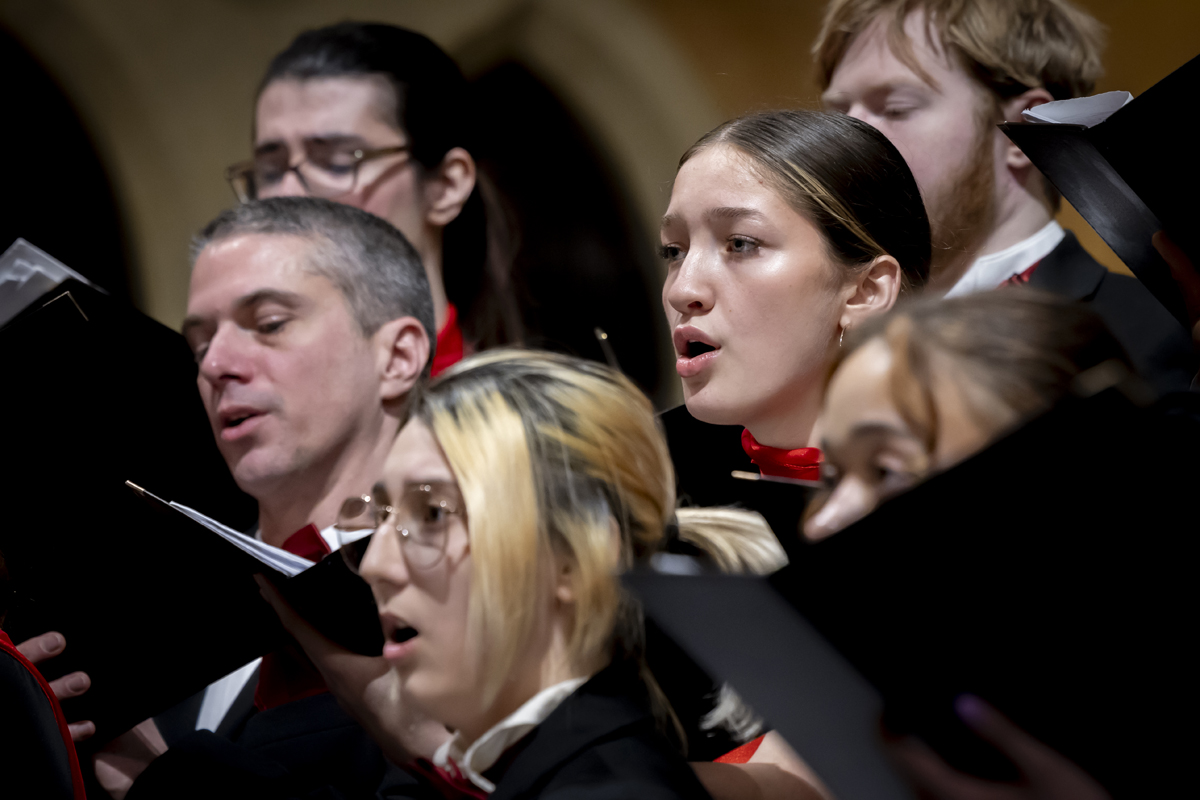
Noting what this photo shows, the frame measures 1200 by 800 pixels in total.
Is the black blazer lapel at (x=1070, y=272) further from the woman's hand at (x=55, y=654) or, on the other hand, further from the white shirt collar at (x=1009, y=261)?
the woman's hand at (x=55, y=654)

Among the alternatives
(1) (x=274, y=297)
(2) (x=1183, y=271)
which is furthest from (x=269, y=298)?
(2) (x=1183, y=271)

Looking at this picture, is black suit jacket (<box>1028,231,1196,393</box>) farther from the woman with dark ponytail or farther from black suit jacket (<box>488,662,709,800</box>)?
the woman with dark ponytail

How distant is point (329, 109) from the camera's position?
2.67 meters

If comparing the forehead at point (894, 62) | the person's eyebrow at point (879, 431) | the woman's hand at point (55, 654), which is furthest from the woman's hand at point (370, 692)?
the forehead at point (894, 62)

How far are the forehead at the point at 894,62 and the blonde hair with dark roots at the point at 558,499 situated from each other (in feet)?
3.52

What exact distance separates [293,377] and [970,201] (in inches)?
47.4

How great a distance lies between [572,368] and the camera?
4.25 ft

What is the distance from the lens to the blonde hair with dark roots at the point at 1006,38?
6.80ft

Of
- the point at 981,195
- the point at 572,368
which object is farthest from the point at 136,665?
the point at 981,195

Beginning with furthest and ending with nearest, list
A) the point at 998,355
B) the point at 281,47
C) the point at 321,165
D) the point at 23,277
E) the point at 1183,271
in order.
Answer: the point at 281,47, the point at 321,165, the point at 23,277, the point at 1183,271, the point at 998,355

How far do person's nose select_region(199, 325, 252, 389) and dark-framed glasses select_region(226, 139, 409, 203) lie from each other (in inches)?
28.2

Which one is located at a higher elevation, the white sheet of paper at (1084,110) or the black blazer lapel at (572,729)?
the white sheet of paper at (1084,110)

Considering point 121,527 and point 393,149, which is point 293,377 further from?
point 393,149

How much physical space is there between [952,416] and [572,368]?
1.64 ft
